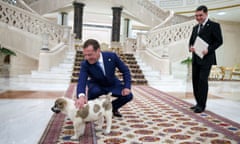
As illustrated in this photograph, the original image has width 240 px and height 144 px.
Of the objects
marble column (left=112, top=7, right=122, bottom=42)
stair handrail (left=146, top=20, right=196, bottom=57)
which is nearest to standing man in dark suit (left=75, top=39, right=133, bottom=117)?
stair handrail (left=146, top=20, right=196, bottom=57)

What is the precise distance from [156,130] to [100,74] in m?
0.83

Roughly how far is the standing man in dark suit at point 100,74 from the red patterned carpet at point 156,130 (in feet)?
1.17

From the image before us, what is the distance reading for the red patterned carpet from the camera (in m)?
2.04

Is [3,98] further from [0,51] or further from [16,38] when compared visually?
[16,38]

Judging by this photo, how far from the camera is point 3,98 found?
12.3 feet

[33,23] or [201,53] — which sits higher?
[33,23]

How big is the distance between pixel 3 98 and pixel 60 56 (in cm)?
376

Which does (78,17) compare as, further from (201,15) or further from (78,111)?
(78,111)

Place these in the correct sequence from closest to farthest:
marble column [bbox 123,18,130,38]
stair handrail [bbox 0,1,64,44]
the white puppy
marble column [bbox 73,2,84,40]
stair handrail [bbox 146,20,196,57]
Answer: the white puppy, stair handrail [bbox 0,1,64,44], stair handrail [bbox 146,20,196,57], marble column [bbox 73,2,84,40], marble column [bbox 123,18,130,38]

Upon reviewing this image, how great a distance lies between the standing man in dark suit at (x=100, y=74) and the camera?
2.02 m

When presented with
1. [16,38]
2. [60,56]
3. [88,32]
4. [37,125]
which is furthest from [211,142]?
[88,32]

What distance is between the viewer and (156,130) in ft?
7.74

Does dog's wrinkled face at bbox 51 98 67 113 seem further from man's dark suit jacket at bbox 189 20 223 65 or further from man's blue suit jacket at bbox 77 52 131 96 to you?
man's dark suit jacket at bbox 189 20 223 65

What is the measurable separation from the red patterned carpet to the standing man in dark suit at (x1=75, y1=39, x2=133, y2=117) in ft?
1.17
